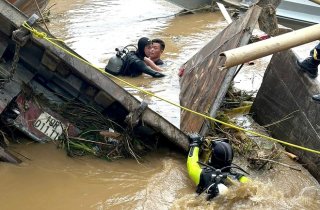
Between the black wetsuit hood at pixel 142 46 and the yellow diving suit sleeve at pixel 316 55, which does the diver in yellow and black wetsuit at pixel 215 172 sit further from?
the black wetsuit hood at pixel 142 46

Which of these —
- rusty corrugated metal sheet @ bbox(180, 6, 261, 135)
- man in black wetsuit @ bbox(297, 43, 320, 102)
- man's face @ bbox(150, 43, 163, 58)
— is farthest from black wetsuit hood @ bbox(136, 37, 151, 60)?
man in black wetsuit @ bbox(297, 43, 320, 102)

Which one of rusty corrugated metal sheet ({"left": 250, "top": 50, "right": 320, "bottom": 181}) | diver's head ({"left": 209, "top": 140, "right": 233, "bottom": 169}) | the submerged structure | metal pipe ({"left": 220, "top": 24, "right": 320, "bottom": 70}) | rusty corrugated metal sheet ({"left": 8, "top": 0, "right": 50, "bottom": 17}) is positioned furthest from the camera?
rusty corrugated metal sheet ({"left": 8, "top": 0, "right": 50, "bottom": 17})

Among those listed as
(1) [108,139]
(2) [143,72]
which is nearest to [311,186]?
(1) [108,139]

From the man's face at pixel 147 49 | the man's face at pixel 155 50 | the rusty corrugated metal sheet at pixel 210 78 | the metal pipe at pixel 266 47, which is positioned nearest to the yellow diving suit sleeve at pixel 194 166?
the rusty corrugated metal sheet at pixel 210 78

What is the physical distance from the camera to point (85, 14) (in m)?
11.7

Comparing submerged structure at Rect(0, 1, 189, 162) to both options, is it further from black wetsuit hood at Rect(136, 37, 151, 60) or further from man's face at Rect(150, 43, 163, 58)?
man's face at Rect(150, 43, 163, 58)

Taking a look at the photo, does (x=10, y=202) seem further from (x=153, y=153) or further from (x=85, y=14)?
(x=85, y=14)

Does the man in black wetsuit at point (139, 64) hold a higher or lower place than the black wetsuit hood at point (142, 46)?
lower

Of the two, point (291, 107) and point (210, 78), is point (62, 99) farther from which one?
point (291, 107)

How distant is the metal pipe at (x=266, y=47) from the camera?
11.5 ft

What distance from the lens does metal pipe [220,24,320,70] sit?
11.5ft

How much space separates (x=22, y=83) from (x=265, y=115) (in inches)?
121

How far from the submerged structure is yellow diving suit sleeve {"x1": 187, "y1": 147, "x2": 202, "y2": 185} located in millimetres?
238

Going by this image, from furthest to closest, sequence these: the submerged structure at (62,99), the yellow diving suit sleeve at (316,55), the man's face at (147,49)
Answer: the man's face at (147,49), the yellow diving suit sleeve at (316,55), the submerged structure at (62,99)
